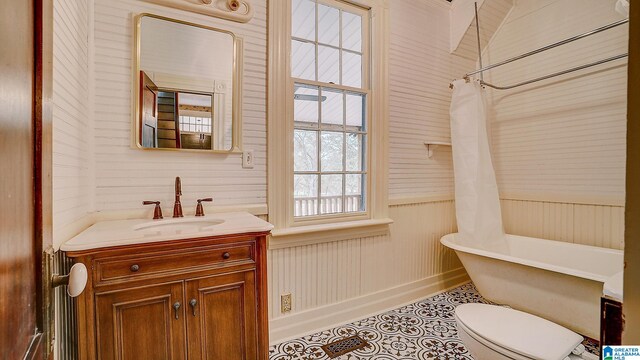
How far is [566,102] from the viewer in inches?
97.0

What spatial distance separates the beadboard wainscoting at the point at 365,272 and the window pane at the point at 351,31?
1415 mm

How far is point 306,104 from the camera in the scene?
2.19m

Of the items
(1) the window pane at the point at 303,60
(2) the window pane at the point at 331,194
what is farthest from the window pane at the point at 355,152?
(1) the window pane at the point at 303,60

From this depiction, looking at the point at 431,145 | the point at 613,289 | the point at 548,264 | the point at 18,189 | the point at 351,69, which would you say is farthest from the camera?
the point at 431,145

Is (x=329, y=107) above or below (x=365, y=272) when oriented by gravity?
above

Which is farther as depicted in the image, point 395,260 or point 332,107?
point 395,260

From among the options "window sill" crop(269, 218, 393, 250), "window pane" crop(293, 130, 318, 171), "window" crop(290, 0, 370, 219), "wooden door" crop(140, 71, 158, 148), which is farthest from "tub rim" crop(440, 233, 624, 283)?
"wooden door" crop(140, 71, 158, 148)

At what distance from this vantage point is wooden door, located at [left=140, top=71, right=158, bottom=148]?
1.66 metres

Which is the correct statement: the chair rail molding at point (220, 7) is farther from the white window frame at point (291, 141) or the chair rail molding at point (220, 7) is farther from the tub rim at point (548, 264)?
the tub rim at point (548, 264)

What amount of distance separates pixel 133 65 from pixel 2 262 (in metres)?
1.61

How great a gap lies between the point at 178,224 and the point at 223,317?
0.58 metres

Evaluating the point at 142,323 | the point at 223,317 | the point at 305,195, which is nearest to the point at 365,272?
the point at 305,195

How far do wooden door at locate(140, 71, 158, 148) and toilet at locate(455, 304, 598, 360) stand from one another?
196 cm

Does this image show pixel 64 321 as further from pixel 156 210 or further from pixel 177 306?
pixel 156 210
